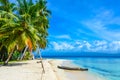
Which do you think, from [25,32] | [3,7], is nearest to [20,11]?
[25,32]

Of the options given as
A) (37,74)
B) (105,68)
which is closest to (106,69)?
(105,68)

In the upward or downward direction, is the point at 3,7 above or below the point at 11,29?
above

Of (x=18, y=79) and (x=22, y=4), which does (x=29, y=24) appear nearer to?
(x=22, y=4)

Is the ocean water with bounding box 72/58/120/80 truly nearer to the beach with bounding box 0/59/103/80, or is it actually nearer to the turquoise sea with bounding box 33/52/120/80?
the turquoise sea with bounding box 33/52/120/80

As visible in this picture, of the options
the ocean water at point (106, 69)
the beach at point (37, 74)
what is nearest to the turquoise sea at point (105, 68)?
the ocean water at point (106, 69)

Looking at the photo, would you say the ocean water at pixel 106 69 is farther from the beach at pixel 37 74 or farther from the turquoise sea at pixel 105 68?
the beach at pixel 37 74

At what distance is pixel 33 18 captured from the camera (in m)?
27.1

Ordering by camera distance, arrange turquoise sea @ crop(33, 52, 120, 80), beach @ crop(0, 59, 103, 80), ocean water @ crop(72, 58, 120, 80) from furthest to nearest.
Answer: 1. turquoise sea @ crop(33, 52, 120, 80)
2. ocean water @ crop(72, 58, 120, 80)
3. beach @ crop(0, 59, 103, 80)

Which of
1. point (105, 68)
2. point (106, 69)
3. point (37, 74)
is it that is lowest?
point (37, 74)

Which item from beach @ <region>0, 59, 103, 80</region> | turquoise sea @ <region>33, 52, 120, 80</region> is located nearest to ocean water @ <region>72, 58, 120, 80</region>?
turquoise sea @ <region>33, 52, 120, 80</region>

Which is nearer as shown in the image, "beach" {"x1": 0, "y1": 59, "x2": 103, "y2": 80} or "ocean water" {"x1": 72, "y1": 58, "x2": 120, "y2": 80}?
"beach" {"x1": 0, "y1": 59, "x2": 103, "y2": 80}

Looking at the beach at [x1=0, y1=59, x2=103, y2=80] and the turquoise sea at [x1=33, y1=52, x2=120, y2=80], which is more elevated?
the turquoise sea at [x1=33, y1=52, x2=120, y2=80]

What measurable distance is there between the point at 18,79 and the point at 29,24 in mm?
11386

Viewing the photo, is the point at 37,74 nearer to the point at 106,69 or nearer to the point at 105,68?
the point at 106,69
